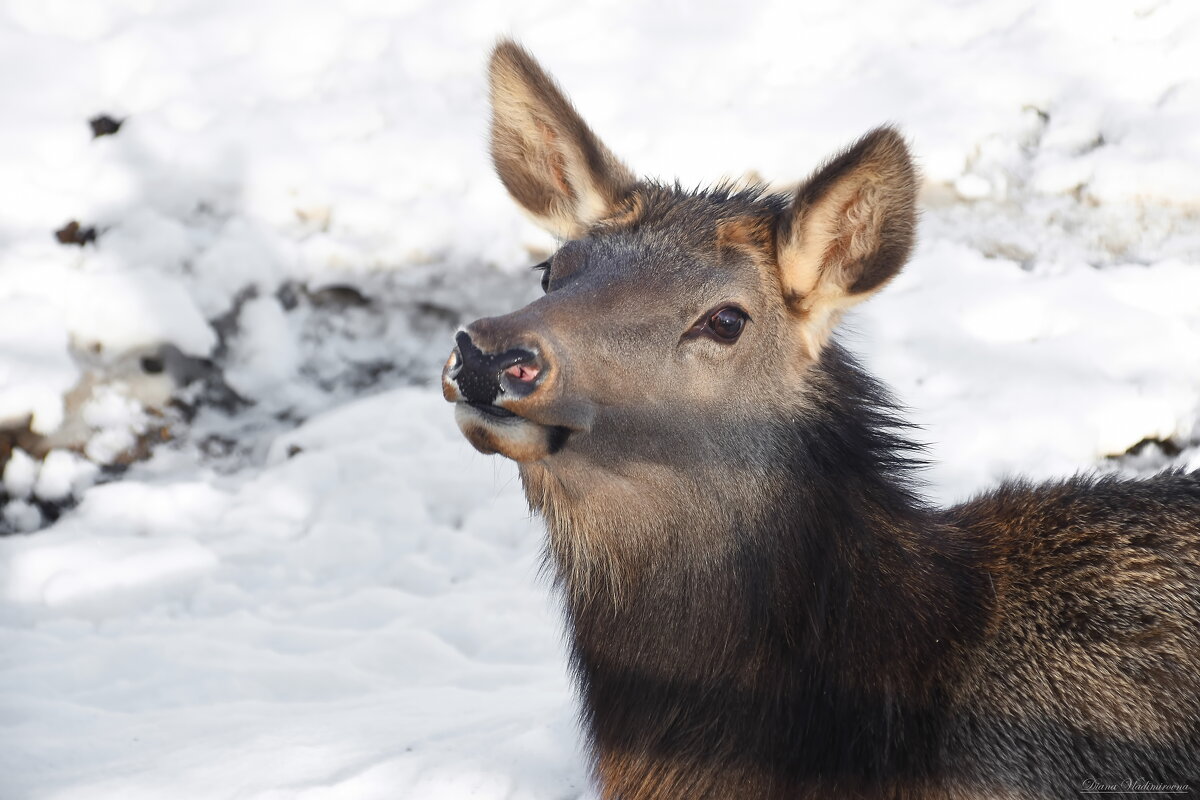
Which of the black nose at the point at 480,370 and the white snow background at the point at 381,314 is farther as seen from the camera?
the white snow background at the point at 381,314

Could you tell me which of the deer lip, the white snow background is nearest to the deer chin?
the deer lip

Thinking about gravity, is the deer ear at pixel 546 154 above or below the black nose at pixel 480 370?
above

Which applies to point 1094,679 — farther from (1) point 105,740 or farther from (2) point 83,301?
(2) point 83,301

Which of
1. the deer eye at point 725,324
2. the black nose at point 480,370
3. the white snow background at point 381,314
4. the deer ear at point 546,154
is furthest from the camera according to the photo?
the white snow background at point 381,314

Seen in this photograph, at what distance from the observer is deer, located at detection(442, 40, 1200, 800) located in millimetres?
3156

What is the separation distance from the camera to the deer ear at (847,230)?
329 cm

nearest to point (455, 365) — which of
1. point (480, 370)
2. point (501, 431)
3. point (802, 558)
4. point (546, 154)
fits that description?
point (480, 370)

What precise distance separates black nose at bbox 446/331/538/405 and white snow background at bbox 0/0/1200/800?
1739 millimetres

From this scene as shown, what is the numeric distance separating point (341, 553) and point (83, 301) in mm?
2278

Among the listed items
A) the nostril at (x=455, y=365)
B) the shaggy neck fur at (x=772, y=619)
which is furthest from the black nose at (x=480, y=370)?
the shaggy neck fur at (x=772, y=619)

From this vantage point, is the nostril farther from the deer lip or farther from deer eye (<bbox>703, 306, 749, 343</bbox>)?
deer eye (<bbox>703, 306, 749, 343</bbox>)

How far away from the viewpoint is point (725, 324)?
3451mm

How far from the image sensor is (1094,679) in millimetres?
3178

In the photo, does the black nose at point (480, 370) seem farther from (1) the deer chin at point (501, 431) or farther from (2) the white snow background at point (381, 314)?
(2) the white snow background at point (381, 314)
